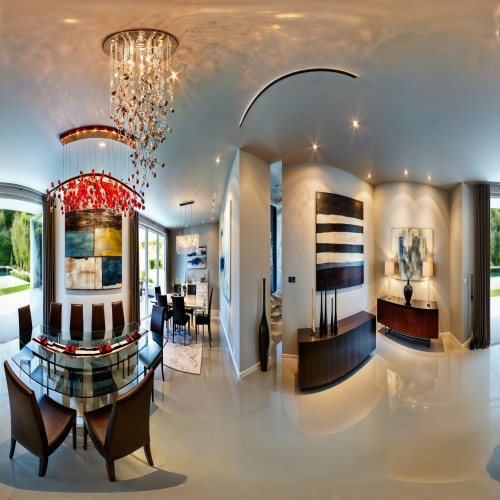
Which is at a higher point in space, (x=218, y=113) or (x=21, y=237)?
(x=218, y=113)

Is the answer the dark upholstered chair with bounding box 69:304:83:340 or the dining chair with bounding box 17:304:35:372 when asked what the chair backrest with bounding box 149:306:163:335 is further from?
the dark upholstered chair with bounding box 69:304:83:340

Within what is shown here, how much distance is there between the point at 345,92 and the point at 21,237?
6308 millimetres

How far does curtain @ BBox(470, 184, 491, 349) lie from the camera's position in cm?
454

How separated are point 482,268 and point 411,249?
3.51ft

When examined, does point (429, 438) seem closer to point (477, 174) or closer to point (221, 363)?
point (221, 363)

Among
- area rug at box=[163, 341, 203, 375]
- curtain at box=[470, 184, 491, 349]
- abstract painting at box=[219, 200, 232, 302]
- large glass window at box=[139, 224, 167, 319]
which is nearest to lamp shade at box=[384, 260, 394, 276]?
curtain at box=[470, 184, 491, 349]

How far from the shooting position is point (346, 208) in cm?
445

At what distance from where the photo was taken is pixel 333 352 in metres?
3.20

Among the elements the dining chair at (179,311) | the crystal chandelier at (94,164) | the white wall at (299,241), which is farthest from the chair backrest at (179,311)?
the crystal chandelier at (94,164)

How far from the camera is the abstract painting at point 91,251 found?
517 cm

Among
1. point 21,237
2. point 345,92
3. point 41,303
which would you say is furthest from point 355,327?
point 21,237

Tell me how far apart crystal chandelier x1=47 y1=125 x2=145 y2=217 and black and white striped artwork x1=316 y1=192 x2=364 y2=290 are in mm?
2506

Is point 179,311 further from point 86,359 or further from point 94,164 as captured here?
point 94,164

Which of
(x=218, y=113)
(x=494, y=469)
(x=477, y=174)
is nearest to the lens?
(x=494, y=469)
